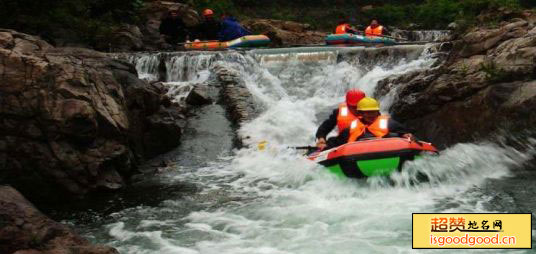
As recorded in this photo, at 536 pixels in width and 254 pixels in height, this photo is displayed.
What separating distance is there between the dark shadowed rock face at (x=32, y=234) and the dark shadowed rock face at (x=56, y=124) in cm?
231

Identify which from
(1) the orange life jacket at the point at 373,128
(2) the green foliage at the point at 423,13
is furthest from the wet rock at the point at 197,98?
(2) the green foliage at the point at 423,13

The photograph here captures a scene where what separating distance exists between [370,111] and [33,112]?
13.6ft

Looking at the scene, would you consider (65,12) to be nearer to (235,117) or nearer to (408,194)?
(235,117)

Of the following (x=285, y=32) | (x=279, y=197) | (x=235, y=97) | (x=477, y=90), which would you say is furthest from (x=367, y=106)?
(x=285, y=32)

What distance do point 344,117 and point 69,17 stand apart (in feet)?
34.3

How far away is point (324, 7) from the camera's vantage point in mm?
29156

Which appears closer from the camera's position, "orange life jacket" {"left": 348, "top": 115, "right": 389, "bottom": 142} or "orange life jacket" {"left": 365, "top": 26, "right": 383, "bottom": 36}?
"orange life jacket" {"left": 348, "top": 115, "right": 389, "bottom": 142}

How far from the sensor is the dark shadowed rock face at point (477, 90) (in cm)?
771

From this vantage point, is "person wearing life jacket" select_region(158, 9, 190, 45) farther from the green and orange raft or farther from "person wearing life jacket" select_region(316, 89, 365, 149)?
the green and orange raft

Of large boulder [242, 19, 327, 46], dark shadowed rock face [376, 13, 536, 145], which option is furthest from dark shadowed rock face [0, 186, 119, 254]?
large boulder [242, 19, 327, 46]

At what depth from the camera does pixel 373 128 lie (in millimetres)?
6820

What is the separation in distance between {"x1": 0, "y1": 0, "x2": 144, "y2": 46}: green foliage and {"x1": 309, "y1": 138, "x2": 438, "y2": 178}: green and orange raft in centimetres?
931

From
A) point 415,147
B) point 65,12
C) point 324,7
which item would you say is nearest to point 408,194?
point 415,147

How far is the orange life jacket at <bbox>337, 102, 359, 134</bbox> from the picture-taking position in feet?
23.9
